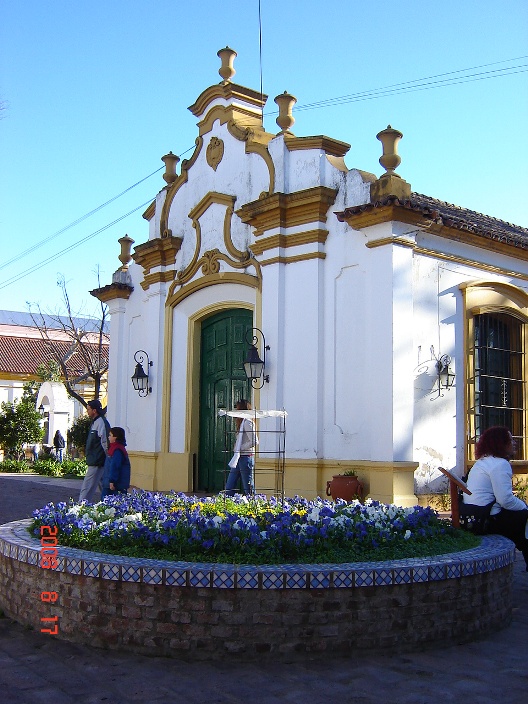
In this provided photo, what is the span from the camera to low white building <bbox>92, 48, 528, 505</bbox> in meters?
10.4

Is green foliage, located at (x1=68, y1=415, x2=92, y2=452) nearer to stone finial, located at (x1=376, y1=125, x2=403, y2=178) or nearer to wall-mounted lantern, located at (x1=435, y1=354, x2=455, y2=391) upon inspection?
wall-mounted lantern, located at (x1=435, y1=354, x2=455, y2=391)

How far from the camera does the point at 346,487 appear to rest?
10102 mm

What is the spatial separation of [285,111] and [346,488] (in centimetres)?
585

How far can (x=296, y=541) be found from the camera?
5195mm

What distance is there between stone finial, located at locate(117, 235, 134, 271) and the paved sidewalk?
38.1 ft

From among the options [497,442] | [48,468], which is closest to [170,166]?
[497,442]

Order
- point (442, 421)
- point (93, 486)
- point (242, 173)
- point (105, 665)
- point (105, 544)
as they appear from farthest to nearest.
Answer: point (242, 173)
point (442, 421)
point (93, 486)
point (105, 544)
point (105, 665)

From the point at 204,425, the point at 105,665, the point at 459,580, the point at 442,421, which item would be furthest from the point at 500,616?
the point at 204,425

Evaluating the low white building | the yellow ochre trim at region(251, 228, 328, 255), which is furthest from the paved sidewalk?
the yellow ochre trim at region(251, 228, 328, 255)

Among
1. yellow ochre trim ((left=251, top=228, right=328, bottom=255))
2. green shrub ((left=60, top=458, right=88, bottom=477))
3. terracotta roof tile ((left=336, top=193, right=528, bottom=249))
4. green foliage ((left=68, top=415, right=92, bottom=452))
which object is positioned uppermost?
terracotta roof tile ((left=336, top=193, right=528, bottom=249))

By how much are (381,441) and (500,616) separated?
4.81m

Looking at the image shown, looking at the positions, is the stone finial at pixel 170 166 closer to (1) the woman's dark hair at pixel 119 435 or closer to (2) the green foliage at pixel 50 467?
(1) the woman's dark hair at pixel 119 435

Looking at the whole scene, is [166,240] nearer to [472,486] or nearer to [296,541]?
[472,486]
